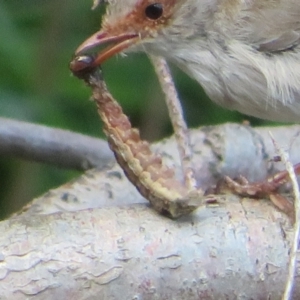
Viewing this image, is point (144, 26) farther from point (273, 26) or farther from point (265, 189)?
point (265, 189)

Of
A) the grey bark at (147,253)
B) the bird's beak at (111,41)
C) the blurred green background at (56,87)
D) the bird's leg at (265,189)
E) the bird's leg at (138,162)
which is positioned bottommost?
the blurred green background at (56,87)

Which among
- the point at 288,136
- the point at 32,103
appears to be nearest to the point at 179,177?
the point at 288,136

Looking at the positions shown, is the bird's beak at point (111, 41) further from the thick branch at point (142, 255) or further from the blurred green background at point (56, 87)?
the blurred green background at point (56, 87)

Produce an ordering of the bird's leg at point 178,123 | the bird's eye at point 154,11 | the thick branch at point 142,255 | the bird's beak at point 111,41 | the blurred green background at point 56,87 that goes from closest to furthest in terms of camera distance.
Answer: the thick branch at point 142,255
the bird's leg at point 178,123
the bird's beak at point 111,41
the bird's eye at point 154,11
the blurred green background at point 56,87

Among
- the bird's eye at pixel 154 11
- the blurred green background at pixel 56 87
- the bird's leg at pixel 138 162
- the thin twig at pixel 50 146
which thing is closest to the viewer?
the bird's leg at pixel 138 162

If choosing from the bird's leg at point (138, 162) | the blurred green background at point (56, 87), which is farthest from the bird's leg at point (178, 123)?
the blurred green background at point (56, 87)

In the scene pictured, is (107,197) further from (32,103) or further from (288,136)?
(32,103)

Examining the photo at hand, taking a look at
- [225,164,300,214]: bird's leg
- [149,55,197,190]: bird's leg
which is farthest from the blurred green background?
[225,164,300,214]: bird's leg

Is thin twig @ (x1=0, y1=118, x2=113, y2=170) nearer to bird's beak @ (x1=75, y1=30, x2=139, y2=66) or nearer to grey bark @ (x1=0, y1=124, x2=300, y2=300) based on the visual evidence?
bird's beak @ (x1=75, y1=30, x2=139, y2=66)

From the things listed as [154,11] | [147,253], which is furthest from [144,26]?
[147,253]
